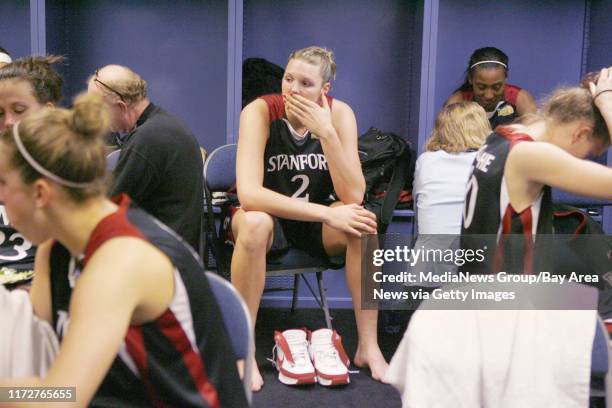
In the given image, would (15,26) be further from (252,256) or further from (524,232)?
(524,232)

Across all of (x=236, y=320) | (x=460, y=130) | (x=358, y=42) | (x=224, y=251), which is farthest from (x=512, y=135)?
(x=358, y=42)

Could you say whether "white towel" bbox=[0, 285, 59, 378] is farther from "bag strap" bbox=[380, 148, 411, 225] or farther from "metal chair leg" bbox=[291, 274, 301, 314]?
"metal chair leg" bbox=[291, 274, 301, 314]

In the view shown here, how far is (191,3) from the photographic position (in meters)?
3.26

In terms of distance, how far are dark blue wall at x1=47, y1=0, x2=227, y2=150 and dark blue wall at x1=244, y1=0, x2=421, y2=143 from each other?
223 mm

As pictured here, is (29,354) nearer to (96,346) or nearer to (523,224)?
(96,346)

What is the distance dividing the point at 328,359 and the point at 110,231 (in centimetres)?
138

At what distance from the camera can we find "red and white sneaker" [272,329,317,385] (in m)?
2.04

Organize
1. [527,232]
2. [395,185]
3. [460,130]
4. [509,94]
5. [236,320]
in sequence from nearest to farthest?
[236,320] < [527,232] < [460,130] < [395,185] < [509,94]

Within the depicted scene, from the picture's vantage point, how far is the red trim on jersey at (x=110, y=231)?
84 centimetres

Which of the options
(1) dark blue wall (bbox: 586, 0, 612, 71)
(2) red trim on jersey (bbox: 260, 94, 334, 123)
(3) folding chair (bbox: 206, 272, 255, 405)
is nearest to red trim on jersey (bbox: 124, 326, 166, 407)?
(3) folding chair (bbox: 206, 272, 255, 405)

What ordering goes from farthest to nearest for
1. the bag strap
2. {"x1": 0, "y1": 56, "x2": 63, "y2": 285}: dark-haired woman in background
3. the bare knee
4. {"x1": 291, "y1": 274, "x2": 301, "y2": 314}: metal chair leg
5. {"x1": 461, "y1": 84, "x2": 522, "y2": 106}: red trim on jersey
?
{"x1": 461, "y1": 84, "x2": 522, "y2": 106}: red trim on jersey, {"x1": 291, "y1": 274, "x2": 301, "y2": 314}: metal chair leg, the bag strap, the bare knee, {"x1": 0, "y1": 56, "x2": 63, "y2": 285}: dark-haired woman in background

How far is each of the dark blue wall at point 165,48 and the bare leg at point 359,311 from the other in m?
1.42

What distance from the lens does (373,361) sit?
2127 mm

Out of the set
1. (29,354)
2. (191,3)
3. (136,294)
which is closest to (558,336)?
(136,294)
